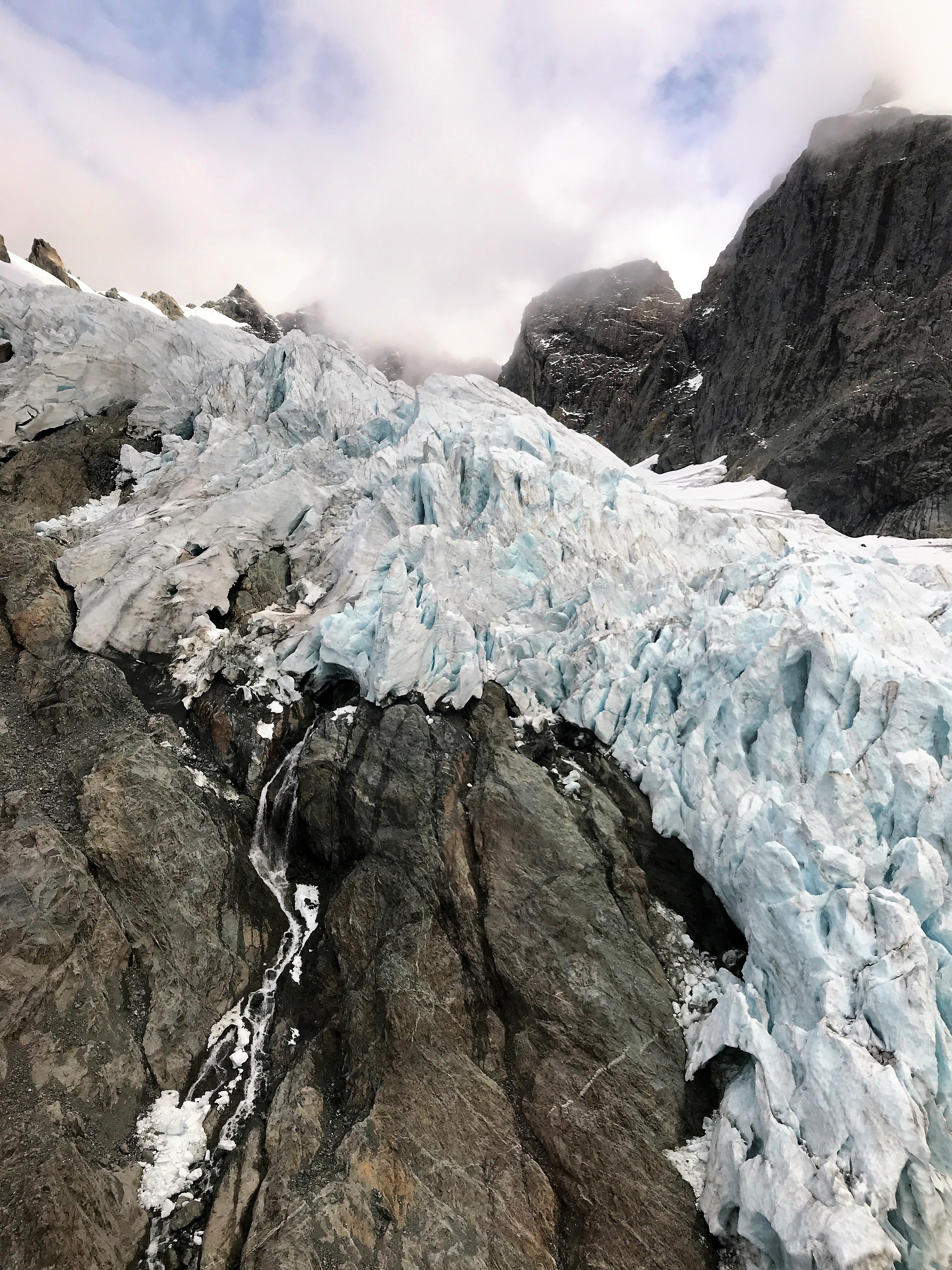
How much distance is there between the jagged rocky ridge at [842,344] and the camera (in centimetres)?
3341

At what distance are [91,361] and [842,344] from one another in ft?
145

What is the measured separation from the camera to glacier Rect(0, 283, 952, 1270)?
843 cm

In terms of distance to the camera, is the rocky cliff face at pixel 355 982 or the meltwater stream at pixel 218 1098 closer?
the rocky cliff face at pixel 355 982

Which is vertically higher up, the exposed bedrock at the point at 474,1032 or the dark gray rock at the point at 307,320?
the dark gray rock at the point at 307,320

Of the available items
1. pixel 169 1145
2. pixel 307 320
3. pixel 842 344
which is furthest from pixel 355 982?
pixel 307 320

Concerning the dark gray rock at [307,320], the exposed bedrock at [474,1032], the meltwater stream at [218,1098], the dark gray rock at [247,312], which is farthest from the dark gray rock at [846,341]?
the dark gray rock at [307,320]

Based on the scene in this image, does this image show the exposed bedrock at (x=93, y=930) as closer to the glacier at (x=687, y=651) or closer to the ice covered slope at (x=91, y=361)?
the glacier at (x=687, y=651)

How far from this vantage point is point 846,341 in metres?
41.7

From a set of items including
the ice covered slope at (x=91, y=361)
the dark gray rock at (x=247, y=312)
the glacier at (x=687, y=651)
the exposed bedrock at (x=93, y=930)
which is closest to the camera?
the glacier at (x=687, y=651)

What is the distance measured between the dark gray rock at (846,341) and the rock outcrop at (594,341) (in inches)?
517

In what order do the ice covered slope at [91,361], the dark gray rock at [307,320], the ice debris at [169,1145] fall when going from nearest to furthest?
the ice debris at [169,1145] < the ice covered slope at [91,361] < the dark gray rock at [307,320]

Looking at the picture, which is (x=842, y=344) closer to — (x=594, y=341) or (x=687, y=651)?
(x=687, y=651)

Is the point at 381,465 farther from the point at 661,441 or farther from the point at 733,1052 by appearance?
the point at 661,441

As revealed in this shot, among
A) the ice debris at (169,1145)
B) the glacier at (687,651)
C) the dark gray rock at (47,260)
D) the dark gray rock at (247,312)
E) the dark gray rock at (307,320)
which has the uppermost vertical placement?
the dark gray rock at (307,320)
